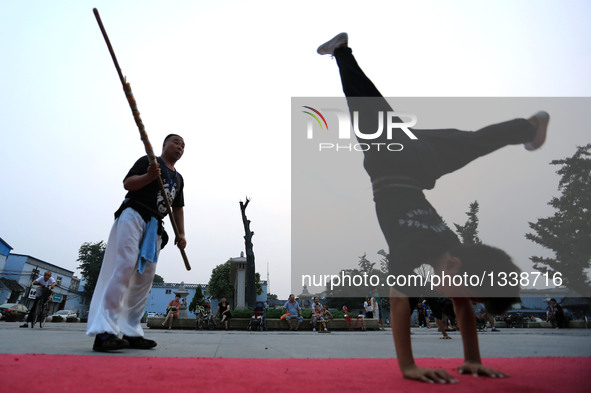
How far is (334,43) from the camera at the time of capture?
2568mm

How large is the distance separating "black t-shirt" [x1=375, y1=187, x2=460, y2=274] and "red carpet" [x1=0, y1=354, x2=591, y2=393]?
A: 59 cm

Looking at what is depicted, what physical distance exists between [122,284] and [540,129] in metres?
3.42

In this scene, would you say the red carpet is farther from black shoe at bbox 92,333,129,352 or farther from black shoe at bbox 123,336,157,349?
black shoe at bbox 123,336,157,349

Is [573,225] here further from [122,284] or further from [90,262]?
[90,262]

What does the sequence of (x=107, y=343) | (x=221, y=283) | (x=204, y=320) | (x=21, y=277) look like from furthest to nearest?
1. (x=221, y=283)
2. (x=21, y=277)
3. (x=204, y=320)
4. (x=107, y=343)

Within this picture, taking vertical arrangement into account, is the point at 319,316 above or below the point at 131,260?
below

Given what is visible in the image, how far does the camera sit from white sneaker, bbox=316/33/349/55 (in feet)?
8.35

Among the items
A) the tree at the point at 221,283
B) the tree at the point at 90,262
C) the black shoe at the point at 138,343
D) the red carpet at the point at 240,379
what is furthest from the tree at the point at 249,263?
the tree at the point at 90,262

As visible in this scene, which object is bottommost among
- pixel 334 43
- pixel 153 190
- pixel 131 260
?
pixel 131 260

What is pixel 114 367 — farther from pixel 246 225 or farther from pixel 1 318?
pixel 1 318

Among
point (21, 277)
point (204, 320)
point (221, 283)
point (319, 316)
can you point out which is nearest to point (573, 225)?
point (319, 316)

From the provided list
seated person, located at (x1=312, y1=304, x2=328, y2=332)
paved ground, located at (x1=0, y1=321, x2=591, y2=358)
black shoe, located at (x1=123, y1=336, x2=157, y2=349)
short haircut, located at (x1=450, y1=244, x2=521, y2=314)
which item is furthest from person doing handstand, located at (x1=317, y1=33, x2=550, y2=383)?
seated person, located at (x1=312, y1=304, x2=328, y2=332)

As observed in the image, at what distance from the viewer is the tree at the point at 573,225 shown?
915 inches

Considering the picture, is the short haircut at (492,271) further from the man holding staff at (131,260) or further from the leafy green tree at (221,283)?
the leafy green tree at (221,283)
